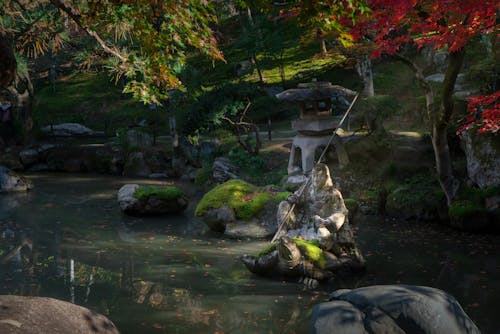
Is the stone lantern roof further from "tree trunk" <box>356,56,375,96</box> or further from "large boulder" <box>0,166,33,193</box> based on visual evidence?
"large boulder" <box>0,166,33,193</box>

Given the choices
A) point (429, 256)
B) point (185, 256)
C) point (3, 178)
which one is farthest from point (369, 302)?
point (3, 178)

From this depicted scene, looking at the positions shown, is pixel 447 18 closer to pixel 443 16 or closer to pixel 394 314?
pixel 443 16

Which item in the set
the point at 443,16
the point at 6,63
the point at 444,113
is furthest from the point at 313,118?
the point at 6,63

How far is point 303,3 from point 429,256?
30.1 ft

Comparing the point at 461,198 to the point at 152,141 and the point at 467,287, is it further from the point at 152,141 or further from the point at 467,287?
the point at 152,141

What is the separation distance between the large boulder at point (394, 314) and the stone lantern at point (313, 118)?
13.1 metres

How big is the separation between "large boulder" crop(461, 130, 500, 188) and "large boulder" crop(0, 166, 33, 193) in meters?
18.4

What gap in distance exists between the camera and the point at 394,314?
7.70 meters

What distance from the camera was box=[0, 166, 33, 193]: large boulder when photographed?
25.5 m

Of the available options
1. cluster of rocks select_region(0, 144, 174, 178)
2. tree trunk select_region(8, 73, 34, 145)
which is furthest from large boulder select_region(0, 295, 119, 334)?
tree trunk select_region(8, 73, 34, 145)

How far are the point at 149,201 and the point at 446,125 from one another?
1002 cm

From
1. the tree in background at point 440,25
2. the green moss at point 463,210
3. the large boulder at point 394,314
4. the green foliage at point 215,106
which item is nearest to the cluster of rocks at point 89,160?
the green foliage at point 215,106

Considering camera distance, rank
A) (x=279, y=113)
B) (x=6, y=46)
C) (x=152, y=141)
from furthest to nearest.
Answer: (x=279, y=113), (x=152, y=141), (x=6, y=46)

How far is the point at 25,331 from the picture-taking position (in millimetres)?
7027
